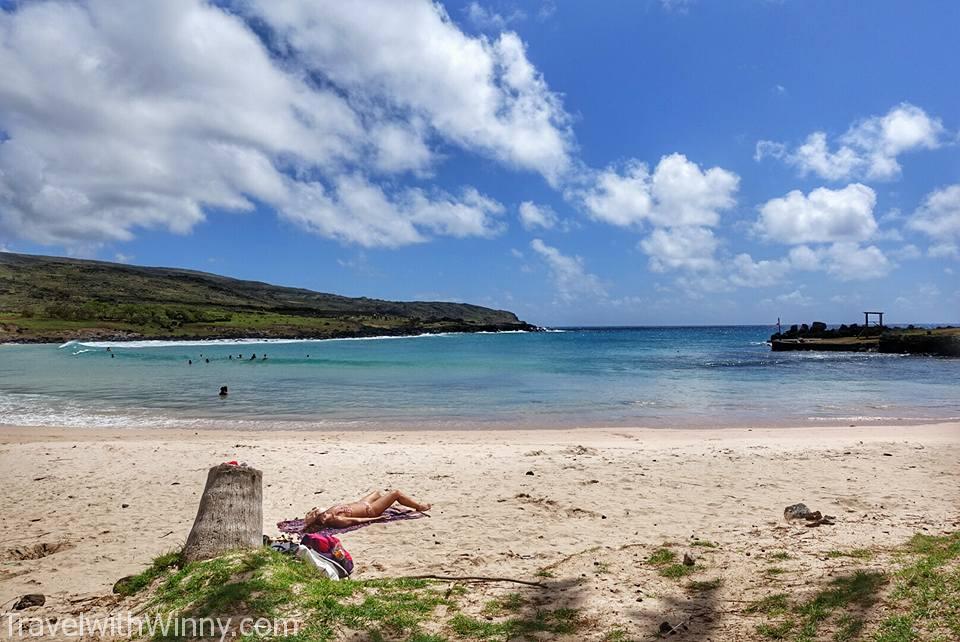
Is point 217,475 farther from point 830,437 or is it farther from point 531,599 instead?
point 830,437

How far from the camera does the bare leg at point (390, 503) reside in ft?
24.6

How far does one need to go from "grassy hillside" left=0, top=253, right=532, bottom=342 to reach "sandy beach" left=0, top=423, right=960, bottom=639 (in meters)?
89.0

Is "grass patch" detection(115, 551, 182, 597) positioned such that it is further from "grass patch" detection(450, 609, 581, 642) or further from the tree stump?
"grass patch" detection(450, 609, 581, 642)

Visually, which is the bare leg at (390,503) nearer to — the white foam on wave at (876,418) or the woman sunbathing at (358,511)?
the woman sunbathing at (358,511)

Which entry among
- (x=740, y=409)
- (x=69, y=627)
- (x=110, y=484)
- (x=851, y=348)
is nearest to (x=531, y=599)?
(x=69, y=627)

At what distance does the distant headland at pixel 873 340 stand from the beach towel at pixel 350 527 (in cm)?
6056

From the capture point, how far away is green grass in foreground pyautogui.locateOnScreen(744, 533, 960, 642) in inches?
141

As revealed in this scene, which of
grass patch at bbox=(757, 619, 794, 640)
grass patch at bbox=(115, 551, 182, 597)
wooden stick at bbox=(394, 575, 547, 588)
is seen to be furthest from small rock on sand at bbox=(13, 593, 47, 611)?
grass patch at bbox=(757, 619, 794, 640)

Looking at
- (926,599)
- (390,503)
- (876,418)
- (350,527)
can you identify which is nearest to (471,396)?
(876,418)

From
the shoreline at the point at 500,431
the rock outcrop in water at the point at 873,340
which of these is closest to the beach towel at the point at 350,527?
the shoreline at the point at 500,431

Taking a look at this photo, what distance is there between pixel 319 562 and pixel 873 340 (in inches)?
2728

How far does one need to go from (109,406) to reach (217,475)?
19.7 meters

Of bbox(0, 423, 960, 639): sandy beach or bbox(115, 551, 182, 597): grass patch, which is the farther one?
bbox(0, 423, 960, 639): sandy beach

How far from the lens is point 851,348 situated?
193ft
